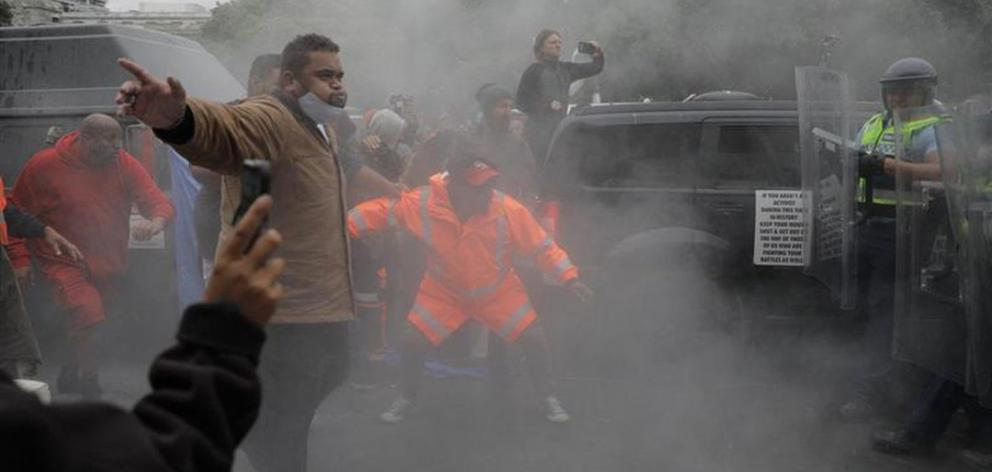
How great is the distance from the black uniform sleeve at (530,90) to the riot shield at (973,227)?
3.43m

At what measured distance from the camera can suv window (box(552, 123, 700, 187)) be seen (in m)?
5.82

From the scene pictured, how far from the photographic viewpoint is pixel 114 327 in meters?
6.25

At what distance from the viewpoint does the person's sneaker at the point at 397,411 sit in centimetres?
533

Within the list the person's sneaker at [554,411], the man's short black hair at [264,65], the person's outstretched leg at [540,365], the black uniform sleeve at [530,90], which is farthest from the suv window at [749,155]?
the man's short black hair at [264,65]

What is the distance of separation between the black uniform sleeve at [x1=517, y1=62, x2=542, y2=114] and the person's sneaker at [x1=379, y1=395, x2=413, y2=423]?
104 inches

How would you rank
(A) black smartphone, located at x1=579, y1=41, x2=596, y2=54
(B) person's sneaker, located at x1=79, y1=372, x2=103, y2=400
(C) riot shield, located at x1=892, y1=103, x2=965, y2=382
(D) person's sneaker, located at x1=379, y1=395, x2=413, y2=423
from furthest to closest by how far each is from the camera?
(A) black smartphone, located at x1=579, y1=41, x2=596, y2=54 → (B) person's sneaker, located at x1=79, y1=372, x2=103, y2=400 → (D) person's sneaker, located at x1=379, y1=395, x2=413, y2=423 → (C) riot shield, located at x1=892, y1=103, x2=965, y2=382

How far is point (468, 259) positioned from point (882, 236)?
2096mm

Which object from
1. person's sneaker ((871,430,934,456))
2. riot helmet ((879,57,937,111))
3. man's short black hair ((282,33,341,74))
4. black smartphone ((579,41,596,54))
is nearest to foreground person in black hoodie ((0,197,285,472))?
man's short black hair ((282,33,341,74))

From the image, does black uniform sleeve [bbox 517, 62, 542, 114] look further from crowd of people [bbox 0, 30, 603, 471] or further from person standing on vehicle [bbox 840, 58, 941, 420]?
person standing on vehicle [bbox 840, 58, 941, 420]

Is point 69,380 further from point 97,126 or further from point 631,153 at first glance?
point 631,153

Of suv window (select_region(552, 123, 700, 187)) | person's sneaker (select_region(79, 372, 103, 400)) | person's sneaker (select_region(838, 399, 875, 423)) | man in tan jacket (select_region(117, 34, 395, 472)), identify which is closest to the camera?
man in tan jacket (select_region(117, 34, 395, 472))

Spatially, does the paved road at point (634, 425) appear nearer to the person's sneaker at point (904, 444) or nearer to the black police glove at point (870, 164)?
the person's sneaker at point (904, 444)

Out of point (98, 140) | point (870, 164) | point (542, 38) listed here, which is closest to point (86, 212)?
point (98, 140)

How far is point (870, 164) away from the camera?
466 centimetres
